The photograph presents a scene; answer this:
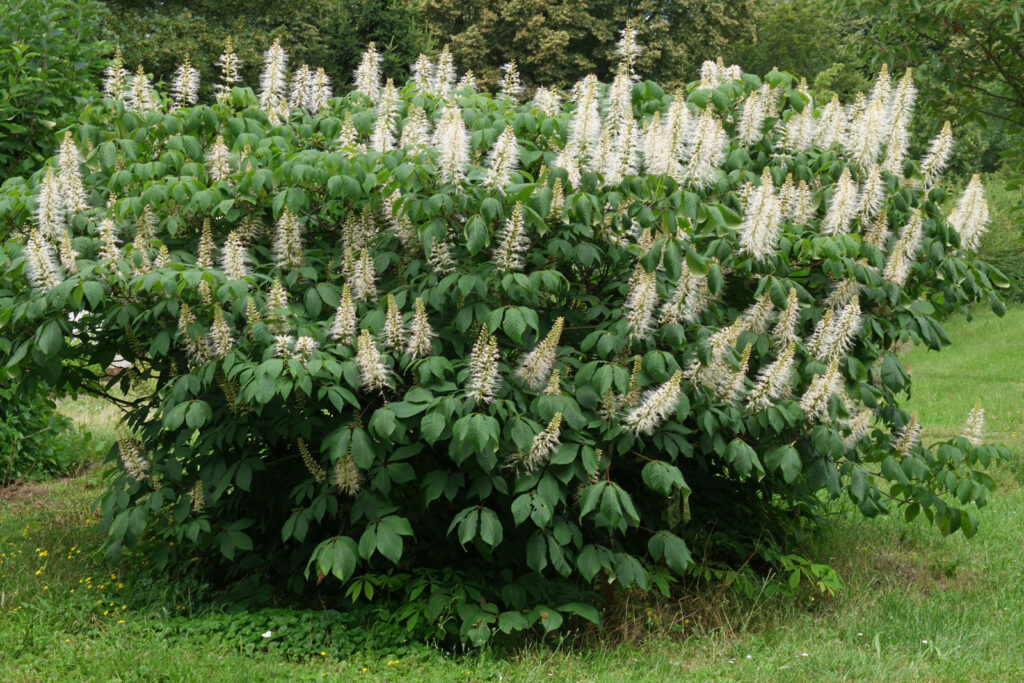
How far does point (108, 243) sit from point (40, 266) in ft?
0.95

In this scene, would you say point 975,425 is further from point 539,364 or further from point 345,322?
point 345,322


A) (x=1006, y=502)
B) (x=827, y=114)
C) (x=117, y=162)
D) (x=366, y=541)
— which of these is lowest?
(x=1006, y=502)

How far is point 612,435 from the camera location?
12.9ft

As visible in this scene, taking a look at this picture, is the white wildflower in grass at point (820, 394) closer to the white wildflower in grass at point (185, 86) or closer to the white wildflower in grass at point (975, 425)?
the white wildflower in grass at point (975, 425)

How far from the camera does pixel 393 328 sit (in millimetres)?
3947

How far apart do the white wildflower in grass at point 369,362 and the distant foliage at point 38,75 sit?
2981 millimetres

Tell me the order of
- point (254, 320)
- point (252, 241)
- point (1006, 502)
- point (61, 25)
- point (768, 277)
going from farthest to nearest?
point (1006, 502)
point (61, 25)
point (252, 241)
point (768, 277)
point (254, 320)

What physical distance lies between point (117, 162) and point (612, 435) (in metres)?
2.76

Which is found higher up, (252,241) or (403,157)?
(403,157)

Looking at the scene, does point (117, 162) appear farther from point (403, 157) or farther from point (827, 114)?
point (827, 114)

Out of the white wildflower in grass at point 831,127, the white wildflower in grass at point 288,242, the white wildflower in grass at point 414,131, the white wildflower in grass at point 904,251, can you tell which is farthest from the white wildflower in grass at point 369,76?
the white wildflower in grass at point 904,251

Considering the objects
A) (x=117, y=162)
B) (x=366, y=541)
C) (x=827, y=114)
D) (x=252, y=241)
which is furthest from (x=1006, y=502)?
(x=117, y=162)

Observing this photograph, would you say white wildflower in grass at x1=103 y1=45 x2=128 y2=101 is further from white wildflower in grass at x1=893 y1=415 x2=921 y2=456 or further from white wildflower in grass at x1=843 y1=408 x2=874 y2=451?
white wildflower in grass at x1=893 y1=415 x2=921 y2=456

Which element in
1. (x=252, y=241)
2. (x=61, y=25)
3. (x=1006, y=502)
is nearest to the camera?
(x=252, y=241)
